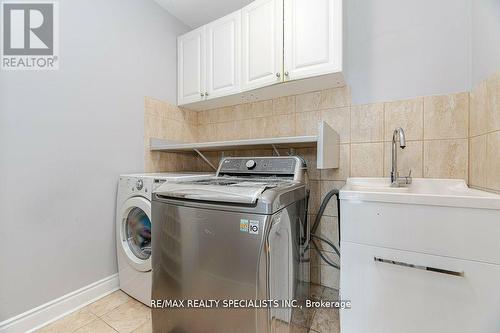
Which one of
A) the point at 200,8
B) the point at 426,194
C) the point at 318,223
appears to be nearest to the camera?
the point at 426,194

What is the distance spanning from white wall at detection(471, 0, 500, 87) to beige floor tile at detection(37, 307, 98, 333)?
265 cm

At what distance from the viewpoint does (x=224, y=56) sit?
6.33 ft

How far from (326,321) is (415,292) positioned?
69cm

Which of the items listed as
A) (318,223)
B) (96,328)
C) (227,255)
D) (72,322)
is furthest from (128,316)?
(318,223)

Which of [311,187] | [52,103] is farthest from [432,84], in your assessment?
[52,103]

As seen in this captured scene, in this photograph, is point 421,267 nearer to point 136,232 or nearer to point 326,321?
point 326,321

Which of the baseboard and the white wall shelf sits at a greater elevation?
the white wall shelf

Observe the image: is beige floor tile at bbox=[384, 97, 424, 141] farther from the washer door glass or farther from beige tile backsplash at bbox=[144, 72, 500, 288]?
the washer door glass

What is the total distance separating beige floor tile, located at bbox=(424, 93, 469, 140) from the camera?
53.4 inches

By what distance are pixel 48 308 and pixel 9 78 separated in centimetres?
140

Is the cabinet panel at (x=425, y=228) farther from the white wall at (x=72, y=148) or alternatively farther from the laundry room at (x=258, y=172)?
the white wall at (x=72, y=148)

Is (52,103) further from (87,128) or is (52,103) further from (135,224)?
(135,224)

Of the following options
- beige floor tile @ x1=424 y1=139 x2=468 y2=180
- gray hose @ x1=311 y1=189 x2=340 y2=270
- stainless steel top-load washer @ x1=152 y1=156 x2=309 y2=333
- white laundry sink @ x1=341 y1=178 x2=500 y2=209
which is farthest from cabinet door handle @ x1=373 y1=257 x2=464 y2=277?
beige floor tile @ x1=424 y1=139 x2=468 y2=180

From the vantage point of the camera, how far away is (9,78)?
125 centimetres
